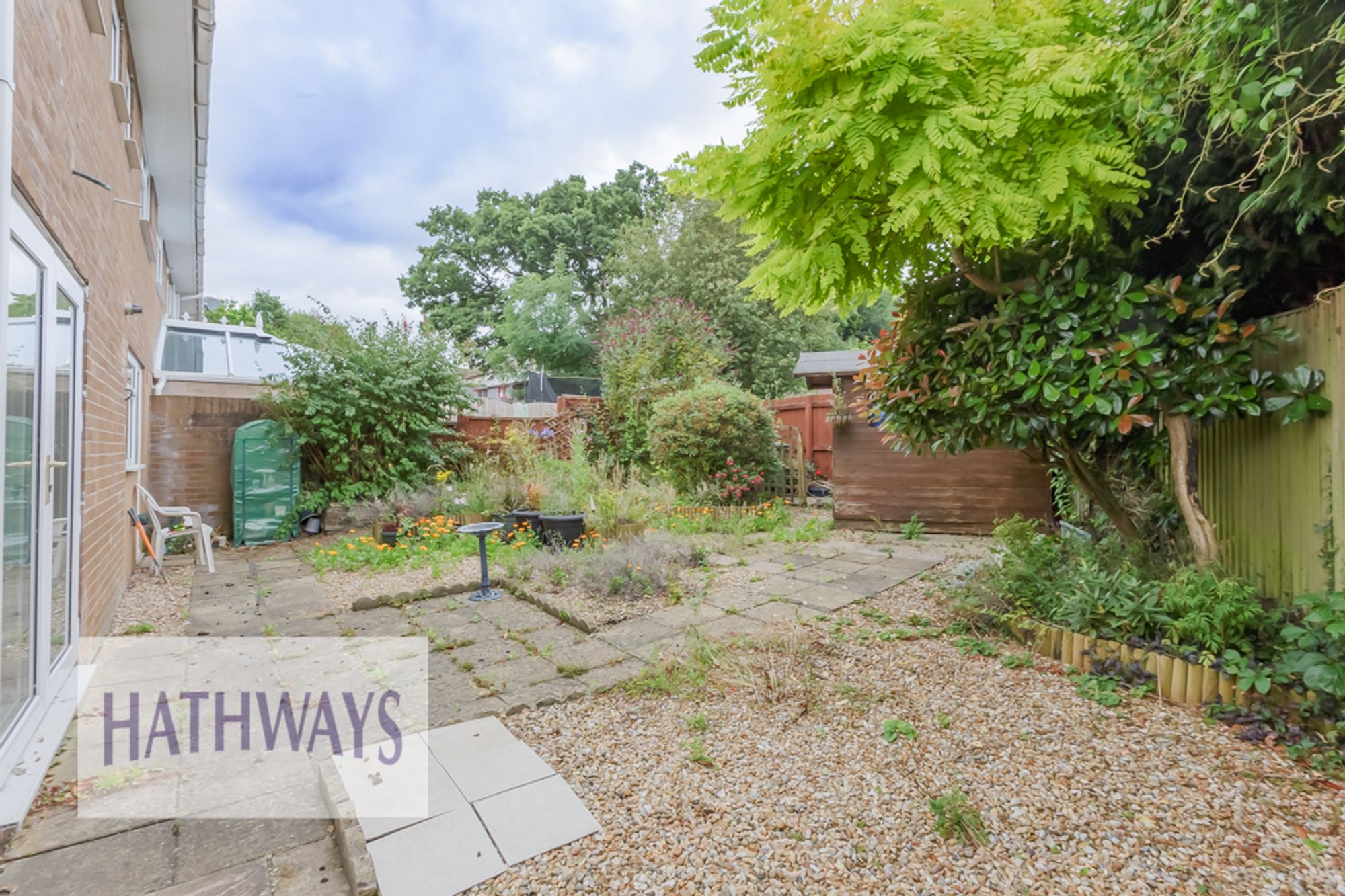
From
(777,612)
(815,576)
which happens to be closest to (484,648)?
(777,612)

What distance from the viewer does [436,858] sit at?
1.63m

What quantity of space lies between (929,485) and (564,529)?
3992 mm

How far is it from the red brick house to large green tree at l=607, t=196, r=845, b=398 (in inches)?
460

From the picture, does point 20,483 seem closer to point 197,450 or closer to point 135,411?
point 135,411

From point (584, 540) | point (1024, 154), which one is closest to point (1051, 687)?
point (1024, 154)

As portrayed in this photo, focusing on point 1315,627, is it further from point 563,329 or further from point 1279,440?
point 563,329

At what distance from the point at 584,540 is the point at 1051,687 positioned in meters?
3.64

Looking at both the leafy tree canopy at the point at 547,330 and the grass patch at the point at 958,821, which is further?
the leafy tree canopy at the point at 547,330

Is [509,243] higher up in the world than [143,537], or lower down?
higher up

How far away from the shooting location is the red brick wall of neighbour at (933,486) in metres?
6.33

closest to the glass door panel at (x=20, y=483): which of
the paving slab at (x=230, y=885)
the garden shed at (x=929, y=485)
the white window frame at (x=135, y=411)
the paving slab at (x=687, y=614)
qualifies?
the paving slab at (x=230, y=885)

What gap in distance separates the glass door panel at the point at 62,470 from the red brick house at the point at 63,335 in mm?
12

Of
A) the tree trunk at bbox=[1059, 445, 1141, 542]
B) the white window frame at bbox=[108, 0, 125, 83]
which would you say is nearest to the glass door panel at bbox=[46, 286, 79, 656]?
the white window frame at bbox=[108, 0, 125, 83]

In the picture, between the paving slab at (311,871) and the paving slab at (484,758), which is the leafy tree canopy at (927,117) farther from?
the paving slab at (311,871)
